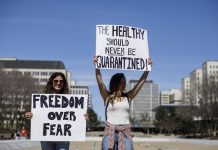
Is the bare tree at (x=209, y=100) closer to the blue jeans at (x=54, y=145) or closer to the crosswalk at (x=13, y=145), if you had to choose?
the crosswalk at (x=13, y=145)

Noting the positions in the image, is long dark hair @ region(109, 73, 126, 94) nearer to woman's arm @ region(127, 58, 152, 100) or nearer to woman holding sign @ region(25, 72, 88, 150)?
woman's arm @ region(127, 58, 152, 100)

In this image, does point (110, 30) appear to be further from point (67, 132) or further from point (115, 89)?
point (67, 132)

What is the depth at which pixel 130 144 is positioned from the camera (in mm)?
6426

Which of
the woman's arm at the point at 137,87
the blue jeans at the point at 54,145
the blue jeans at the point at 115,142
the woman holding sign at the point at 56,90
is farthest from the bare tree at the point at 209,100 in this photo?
the blue jeans at the point at 115,142

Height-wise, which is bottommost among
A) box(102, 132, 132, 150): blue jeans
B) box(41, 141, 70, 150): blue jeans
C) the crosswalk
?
the crosswalk

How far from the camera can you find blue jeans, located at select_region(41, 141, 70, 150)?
23.1ft

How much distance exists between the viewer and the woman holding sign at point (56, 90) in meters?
7.07

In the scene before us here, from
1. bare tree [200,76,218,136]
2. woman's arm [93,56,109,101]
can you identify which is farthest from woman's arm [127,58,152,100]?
bare tree [200,76,218,136]

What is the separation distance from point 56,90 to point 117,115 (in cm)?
122

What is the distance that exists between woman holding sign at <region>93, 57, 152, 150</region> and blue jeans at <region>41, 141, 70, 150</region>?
2.92ft

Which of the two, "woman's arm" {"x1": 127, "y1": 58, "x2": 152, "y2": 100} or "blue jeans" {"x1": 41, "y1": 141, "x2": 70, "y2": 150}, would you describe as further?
"blue jeans" {"x1": 41, "y1": 141, "x2": 70, "y2": 150}

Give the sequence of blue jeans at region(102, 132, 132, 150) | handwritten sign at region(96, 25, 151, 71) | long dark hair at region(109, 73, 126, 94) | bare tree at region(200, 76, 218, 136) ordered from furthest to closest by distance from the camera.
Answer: bare tree at region(200, 76, 218, 136) < handwritten sign at region(96, 25, 151, 71) < long dark hair at region(109, 73, 126, 94) < blue jeans at region(102, 132, 132, 150)

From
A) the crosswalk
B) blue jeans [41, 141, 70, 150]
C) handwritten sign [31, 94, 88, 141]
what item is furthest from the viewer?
the crosswalk

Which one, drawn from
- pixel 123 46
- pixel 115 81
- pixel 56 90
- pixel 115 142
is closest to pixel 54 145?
pixel 56 90
